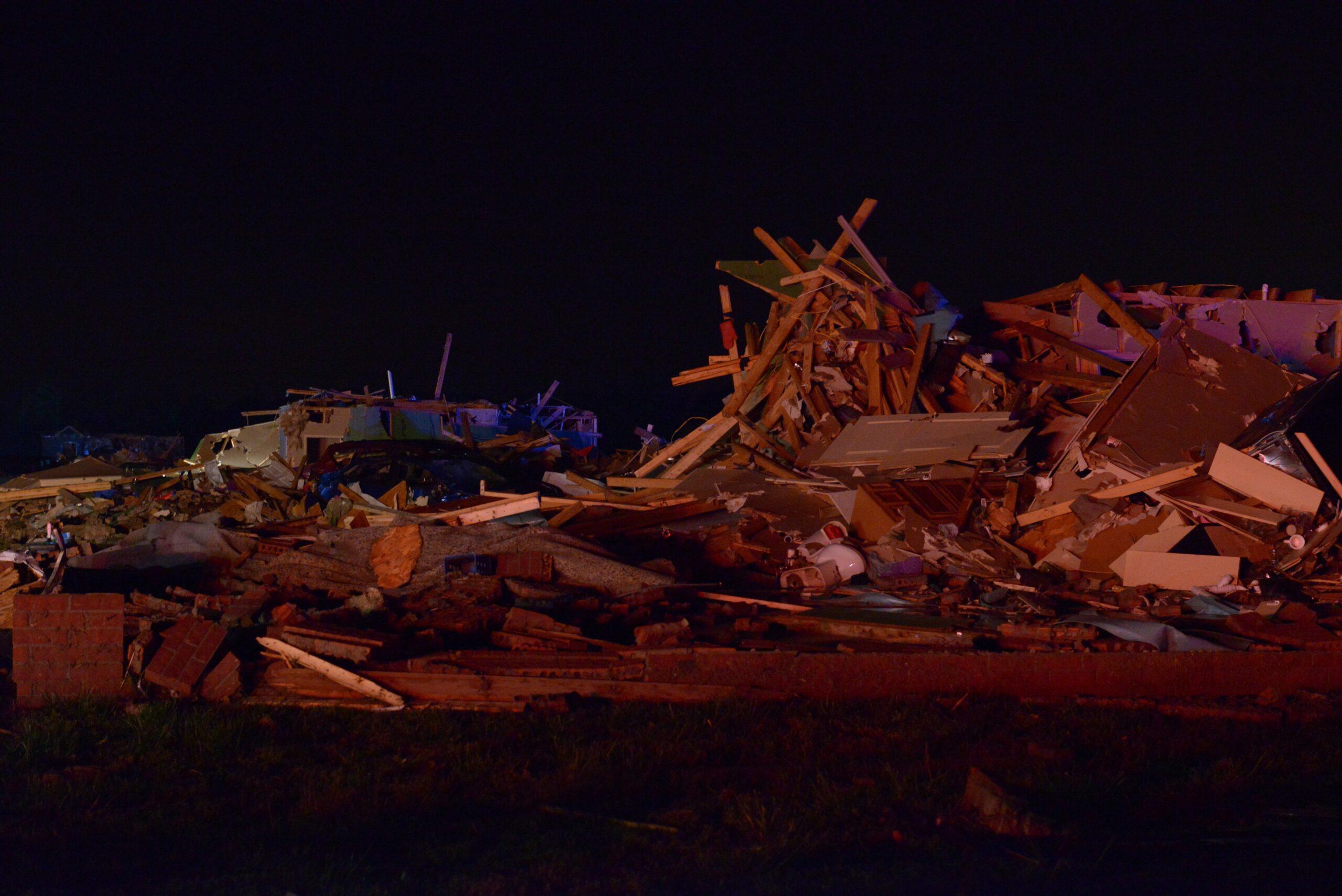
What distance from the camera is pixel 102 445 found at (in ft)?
108

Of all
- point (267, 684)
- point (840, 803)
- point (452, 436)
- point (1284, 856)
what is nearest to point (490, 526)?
point (267, 684)

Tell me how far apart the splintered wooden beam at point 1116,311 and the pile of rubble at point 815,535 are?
5 centimetres

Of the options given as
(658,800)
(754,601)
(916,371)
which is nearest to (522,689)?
(658,800)

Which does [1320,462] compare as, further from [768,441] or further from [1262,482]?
[768,441]

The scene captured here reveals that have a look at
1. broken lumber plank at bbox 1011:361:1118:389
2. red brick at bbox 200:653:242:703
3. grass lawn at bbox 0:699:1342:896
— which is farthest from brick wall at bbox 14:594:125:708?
broken lumber plank at bbox 1011:361:1118:389

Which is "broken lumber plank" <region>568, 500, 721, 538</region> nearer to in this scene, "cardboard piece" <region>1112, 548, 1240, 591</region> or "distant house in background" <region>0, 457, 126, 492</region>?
"cardboard piece" <region>1112, 548, 1240, 591</region>

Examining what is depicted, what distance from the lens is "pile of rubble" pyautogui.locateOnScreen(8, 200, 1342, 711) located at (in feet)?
18.1

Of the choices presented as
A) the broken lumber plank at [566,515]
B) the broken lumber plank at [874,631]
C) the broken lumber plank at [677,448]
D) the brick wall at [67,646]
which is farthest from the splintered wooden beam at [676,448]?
the brick wall at [67,646]

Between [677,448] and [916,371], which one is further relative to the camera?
[677,448]

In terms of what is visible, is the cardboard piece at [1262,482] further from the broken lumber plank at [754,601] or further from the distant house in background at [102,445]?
the distant house in background at [102,445]

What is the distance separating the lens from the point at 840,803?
3.98 m

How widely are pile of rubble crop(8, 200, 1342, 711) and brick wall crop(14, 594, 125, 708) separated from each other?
17 millimetres

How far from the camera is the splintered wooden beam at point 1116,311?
11.0 metres

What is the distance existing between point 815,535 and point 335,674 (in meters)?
4.78
